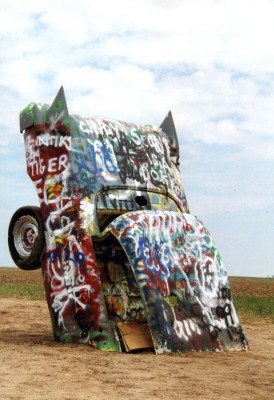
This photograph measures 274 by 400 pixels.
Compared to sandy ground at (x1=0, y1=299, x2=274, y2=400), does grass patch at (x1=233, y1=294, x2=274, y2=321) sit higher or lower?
higher

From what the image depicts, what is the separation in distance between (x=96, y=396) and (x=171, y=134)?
7202 mm

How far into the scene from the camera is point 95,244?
10.9 metres

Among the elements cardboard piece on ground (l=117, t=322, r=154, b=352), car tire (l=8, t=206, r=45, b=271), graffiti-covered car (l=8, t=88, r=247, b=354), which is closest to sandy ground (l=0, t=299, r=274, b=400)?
cardboard piece on ground (l=117, t=322, r=154, b=352)

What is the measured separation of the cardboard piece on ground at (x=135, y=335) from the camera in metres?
9.95

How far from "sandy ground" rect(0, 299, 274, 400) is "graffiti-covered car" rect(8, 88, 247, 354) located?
44cm

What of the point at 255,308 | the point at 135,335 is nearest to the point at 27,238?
the point at 135,335

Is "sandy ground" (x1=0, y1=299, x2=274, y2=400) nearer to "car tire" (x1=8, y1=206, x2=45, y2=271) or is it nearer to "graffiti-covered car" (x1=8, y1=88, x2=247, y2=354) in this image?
"graffiti-covered car" (x1=8, y1=88, x2=247, y2=354)

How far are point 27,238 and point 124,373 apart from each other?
152 inches

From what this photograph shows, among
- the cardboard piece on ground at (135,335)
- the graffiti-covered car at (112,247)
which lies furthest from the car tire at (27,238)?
the cardboard piece on ground at (135,335)

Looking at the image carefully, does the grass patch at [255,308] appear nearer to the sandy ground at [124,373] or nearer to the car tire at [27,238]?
the sandy ground at [124,373]

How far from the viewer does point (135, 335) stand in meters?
A: 10.1

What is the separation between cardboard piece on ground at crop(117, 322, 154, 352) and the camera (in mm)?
9953

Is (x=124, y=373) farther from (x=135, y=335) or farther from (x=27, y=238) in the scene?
(x=27, y=238)

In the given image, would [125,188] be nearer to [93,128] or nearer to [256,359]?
[93,128]
